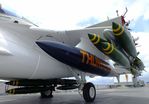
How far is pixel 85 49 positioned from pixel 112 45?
A: 1.31 meters

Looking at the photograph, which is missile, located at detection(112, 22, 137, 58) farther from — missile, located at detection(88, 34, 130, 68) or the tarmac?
the tarmac

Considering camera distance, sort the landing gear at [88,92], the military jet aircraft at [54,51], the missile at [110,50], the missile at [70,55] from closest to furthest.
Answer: the military jet aircraft at [54,51]
the missile at [70,55]
the missile at [110,50]
the landing gear at [88,92]

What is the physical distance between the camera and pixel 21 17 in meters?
10.8

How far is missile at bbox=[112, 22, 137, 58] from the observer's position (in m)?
10.3

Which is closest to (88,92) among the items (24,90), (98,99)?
(98,99)

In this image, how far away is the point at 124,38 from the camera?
10898 mm

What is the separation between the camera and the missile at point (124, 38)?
1030 centimetres

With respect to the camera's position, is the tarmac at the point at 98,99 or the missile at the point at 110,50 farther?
the tarmac at the point at 98,99

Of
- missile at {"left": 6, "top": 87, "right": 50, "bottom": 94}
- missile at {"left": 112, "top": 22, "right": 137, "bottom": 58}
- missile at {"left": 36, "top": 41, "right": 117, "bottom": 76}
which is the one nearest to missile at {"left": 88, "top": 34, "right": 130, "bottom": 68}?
missile at {"left": 112, "top": 22, "right": 137, "bottom": 58}

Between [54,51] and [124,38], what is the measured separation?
131 inches

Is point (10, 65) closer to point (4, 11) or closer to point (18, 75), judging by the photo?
point (18, 75)

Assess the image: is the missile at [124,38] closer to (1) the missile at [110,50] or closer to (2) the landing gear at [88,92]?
(1) the missile at [110,50]

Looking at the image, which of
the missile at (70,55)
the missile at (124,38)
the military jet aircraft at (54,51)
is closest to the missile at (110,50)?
the military jet aircraft at (54,51)

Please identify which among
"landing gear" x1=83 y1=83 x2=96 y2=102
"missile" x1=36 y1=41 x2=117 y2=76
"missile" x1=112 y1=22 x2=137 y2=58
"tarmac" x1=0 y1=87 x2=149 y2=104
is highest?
"missile" x1=112 y1=22 x2=137 y2=58
